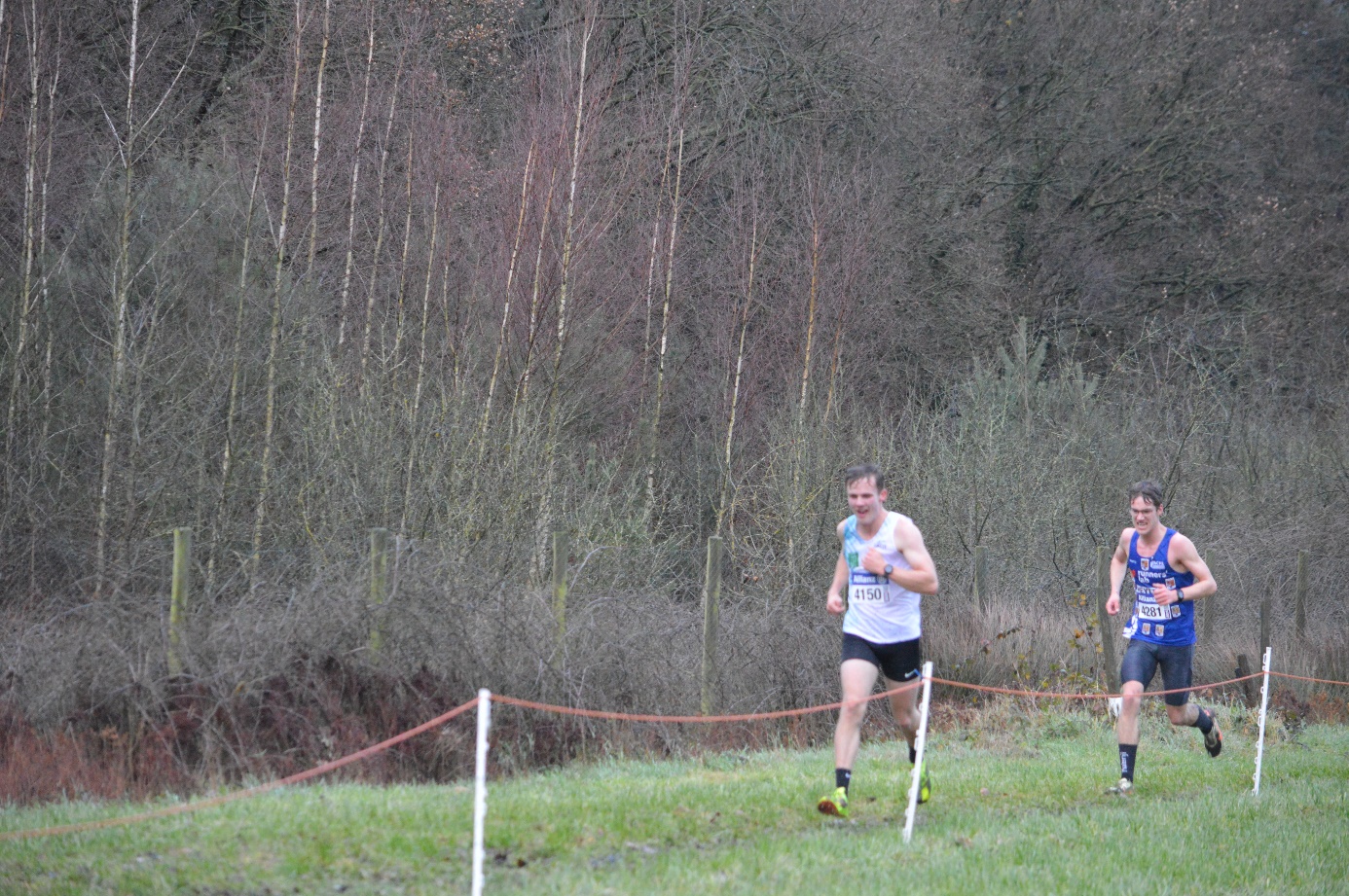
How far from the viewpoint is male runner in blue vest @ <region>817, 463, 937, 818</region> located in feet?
26.3

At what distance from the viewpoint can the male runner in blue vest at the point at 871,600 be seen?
802 centimetres

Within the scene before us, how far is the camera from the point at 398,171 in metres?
21.4

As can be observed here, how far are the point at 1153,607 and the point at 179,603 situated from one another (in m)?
7.16

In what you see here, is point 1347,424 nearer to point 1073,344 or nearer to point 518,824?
point 1073,344

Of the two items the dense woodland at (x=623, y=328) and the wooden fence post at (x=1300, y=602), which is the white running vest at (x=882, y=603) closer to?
the dense woodland at (x=623, y=328)

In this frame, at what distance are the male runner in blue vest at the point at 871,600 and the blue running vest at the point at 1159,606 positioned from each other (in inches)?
99.0

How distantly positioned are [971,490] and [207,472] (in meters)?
11.3

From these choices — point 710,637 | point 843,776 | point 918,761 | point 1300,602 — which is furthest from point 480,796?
point 1300,602

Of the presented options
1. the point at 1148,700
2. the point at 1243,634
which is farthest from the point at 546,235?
the point at 1243,634

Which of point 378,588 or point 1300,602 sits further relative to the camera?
point 1300,602

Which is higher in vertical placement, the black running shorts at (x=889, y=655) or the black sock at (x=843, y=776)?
the black running shorts at (x=889, y=655)

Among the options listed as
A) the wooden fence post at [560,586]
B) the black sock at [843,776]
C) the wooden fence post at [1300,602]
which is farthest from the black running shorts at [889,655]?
the wooden fence post at [1300,602]

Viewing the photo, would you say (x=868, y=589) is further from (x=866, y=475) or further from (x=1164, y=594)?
(x=1164, y=594)

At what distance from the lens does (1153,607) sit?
10000 mm
